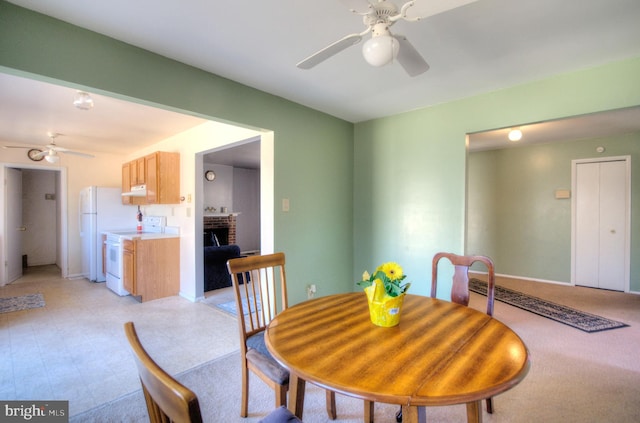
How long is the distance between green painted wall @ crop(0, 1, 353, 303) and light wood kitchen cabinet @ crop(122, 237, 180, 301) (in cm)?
219

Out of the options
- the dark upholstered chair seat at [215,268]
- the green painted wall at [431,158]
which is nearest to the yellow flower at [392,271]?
the green painted wall at [431,158]

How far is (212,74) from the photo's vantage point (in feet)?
7.74

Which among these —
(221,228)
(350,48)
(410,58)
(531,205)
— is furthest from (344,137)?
(221,228)

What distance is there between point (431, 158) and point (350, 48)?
5.21 feet

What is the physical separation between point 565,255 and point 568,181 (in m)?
1.21

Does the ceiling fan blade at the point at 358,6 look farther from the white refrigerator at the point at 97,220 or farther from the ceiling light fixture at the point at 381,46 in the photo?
the white refrigerator at the point at 97,220

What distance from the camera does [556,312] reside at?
351 centimetres

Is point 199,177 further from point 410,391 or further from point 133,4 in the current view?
point 410,391

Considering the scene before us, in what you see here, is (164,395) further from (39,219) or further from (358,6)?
(39,219)

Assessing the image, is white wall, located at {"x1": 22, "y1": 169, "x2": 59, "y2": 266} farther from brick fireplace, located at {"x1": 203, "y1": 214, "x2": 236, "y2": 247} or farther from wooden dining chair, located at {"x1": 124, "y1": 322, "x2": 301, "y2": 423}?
wooden dining chair, located at {"x1": 124, "y1": 322, "x2": 301, "y2": 423}

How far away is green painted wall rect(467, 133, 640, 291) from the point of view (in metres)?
4.41

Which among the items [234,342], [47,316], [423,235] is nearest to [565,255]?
[423,235]

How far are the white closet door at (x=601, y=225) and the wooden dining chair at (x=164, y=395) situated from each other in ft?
19.8

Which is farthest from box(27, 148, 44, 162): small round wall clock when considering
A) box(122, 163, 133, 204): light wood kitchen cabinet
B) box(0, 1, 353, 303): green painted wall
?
box(0, 1, 353, 303): green painted wall
